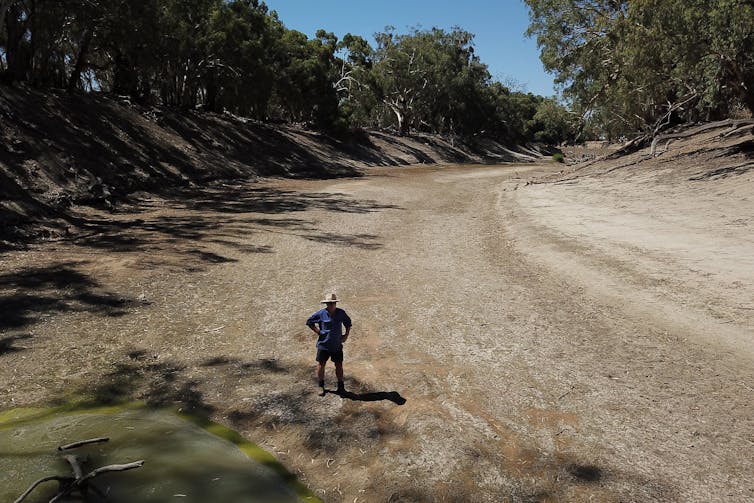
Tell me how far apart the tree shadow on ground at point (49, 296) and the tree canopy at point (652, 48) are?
19.5m

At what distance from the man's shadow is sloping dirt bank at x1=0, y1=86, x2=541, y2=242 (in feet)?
35.9

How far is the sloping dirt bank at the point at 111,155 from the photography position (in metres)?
15.6

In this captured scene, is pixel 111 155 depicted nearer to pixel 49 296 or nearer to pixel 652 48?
pixel 49 296

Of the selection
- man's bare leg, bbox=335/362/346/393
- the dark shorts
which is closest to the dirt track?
man's bare leg, bbox=335/362/346/393

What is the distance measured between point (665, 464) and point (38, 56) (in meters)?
32.6

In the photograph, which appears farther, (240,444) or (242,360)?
(242,360)

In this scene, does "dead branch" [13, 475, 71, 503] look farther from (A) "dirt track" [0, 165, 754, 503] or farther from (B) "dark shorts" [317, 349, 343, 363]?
(B) "dark shorts" [317, 349, 343, 363]

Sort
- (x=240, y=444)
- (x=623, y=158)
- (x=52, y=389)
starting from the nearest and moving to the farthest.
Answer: (x=240, y=444) → (x=52, y=389) → (x=623, y=158)

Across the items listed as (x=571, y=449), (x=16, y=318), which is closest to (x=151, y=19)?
(x=16, y=318)

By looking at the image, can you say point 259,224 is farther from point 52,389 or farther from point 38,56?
point 38,56

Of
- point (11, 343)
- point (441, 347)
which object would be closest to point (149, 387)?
point (11, 343)

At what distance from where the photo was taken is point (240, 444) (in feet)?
17.4

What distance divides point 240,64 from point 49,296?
28862 millimetres

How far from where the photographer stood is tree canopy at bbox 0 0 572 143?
21.7 meters
